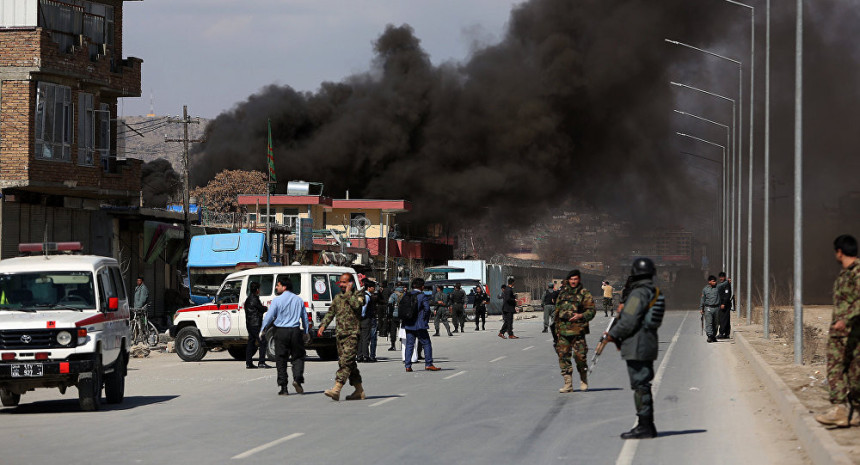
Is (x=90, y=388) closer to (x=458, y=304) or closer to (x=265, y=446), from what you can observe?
(x=265, y=446)

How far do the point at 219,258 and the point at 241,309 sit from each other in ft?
36.8

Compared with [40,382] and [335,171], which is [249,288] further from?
[335,171]

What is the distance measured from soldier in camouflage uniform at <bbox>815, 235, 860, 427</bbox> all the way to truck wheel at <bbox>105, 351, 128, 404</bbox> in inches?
376

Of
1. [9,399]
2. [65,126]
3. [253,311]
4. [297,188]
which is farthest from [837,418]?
[297,188]

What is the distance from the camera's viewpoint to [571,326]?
17.1 metres

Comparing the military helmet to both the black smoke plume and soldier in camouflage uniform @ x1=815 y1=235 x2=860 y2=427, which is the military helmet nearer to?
soldier in camouflage uniform @ x1=815 y1=235 x2=860 y2=427

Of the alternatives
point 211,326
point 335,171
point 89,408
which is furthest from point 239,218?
point 89,408

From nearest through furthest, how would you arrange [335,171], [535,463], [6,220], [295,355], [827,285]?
1. [535,463]
2. [295,355]
3. [6,220]
4. [827,285]
5. [335,171]

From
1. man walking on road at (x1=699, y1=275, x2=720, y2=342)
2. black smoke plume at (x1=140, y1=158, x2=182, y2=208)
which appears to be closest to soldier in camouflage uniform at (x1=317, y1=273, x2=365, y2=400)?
man walking on road at (x1=699, y1=275, x2=720, y2=342)

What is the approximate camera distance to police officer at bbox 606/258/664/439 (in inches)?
452

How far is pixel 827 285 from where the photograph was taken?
75375 millimetres

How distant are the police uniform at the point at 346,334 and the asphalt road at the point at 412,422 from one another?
0.38 meters

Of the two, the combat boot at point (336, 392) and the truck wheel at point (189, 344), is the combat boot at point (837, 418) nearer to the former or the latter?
the combat boot at point (336, 392)

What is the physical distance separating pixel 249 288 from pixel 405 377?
5.63 metres
